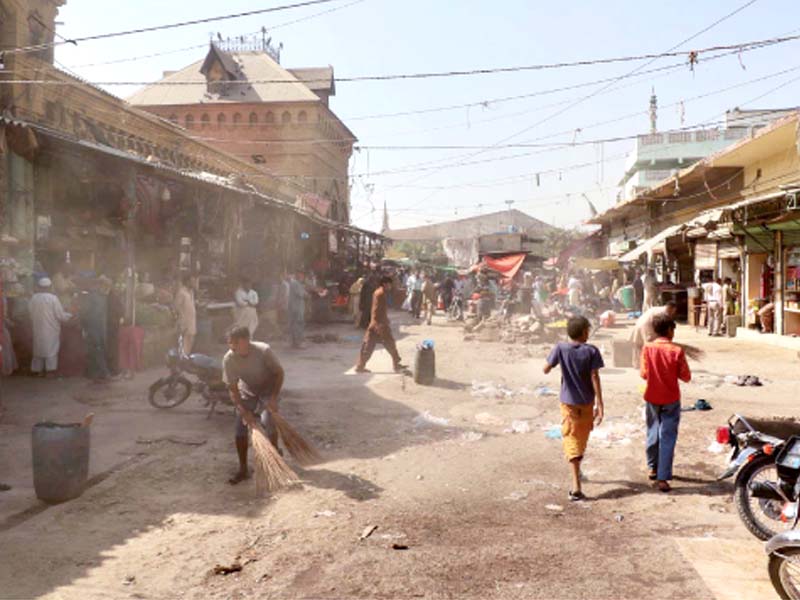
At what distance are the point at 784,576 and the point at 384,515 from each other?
107 inches

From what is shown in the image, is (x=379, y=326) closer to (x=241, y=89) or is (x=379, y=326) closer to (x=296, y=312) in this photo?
(x=296, y=312)

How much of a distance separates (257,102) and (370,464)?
40413 mm

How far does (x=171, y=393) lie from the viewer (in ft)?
29.2

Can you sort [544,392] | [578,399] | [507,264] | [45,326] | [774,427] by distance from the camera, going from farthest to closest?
[507,264]
[45,326]
[544,392]
[578,399]
[774,427]

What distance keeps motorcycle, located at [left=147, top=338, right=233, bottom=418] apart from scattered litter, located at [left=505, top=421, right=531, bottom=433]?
3.50 metres

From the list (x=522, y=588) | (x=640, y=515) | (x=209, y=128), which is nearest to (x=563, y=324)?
(x=640, y=515)

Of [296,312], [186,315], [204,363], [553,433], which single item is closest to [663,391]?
[553,433]

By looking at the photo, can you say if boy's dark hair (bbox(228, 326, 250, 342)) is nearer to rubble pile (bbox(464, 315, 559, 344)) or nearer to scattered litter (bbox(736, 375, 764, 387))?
scattered litter (bbox(736, 375, 764, 387))

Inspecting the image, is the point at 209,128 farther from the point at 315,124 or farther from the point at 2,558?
the point at 2,558

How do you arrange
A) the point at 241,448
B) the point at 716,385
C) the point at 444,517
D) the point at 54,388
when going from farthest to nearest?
1. the point at 716,385
2. the point at 54,388
3. the point at 241,448
4. the point at 444,517

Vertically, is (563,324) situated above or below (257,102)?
below

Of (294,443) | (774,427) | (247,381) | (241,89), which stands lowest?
(294,443)

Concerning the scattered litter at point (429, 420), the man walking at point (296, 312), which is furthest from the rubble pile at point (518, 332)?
the scattered litter at point (429, 420)

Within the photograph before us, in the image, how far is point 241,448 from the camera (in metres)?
5.98
